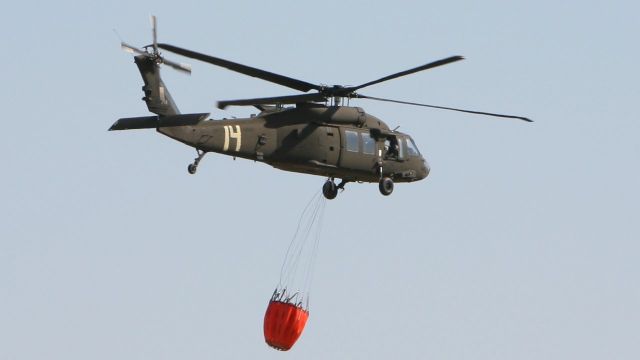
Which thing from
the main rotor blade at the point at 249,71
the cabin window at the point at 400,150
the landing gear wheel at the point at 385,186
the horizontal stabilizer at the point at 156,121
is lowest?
the landing gear wheel at the point at 385,186

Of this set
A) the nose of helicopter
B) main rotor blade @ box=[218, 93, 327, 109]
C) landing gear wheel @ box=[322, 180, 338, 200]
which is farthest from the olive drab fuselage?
main rotor blade @ box=[218, 93, 327, 109]

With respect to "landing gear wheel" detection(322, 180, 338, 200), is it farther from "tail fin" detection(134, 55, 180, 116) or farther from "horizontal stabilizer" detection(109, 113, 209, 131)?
"horizontal stabilizer" detection(109, 113, 209, 131)

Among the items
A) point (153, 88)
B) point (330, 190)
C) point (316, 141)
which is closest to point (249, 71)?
point (153, 88)

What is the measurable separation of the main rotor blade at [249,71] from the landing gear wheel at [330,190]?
3661 mm

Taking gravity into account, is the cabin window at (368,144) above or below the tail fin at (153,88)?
below

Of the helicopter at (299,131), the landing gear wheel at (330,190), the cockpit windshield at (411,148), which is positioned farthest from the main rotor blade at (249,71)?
the cockpit windshield at (411,148)

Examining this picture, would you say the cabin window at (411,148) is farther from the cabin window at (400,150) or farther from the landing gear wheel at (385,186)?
the landing gear wheel at (385,186)

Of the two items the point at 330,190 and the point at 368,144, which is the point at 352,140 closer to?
the point at 368,144

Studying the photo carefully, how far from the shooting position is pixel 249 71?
4600 cm

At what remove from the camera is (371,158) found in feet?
165

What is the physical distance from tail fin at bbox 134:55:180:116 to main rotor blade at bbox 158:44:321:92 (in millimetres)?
927

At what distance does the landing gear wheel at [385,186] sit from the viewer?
1981 inches

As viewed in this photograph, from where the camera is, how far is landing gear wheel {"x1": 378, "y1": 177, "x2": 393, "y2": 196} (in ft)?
165

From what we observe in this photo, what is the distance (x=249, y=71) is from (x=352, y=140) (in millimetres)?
5068
